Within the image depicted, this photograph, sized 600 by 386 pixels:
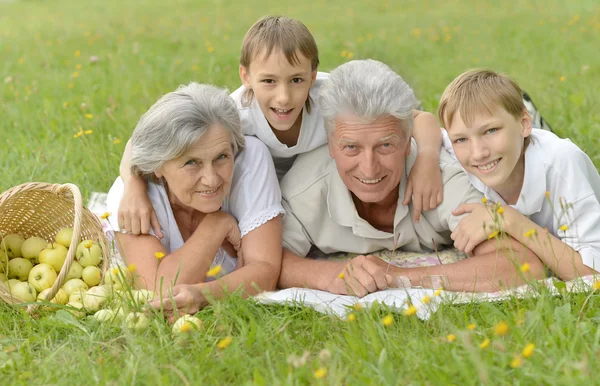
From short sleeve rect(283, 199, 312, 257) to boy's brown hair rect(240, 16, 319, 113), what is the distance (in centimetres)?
84

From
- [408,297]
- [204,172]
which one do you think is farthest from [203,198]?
[408,297]

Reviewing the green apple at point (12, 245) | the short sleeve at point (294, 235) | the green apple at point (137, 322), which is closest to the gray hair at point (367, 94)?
the short sleeve at point (294, 235)

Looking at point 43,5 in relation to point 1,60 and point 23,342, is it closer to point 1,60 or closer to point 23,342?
point 1,60

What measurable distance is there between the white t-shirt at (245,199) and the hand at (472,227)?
919 millimetres

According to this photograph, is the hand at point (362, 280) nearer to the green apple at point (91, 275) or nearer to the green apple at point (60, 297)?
the green apple at point (91, 275)

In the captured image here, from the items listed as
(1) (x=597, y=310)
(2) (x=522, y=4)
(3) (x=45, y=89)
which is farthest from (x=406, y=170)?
(2) (x=522, y=4)

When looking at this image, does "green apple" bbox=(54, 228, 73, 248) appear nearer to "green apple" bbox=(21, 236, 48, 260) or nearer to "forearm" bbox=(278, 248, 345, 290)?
"green apple" bbox=(21, 236, 48, 260)

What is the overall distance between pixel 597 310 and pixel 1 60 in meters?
8.14

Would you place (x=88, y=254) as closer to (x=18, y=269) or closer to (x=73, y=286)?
(x=73, y=286)

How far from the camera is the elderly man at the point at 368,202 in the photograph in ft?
11.6

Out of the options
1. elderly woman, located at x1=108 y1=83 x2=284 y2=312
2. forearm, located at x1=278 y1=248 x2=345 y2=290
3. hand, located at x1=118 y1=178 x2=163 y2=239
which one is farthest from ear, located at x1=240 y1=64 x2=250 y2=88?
forearm, located at x1=278 y1=248 x2=345 y2=290

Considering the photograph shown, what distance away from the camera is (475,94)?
3.48 meters

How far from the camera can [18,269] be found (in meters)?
3.83

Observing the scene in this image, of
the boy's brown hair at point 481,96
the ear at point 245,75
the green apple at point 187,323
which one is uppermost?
the ear at point 245,75
